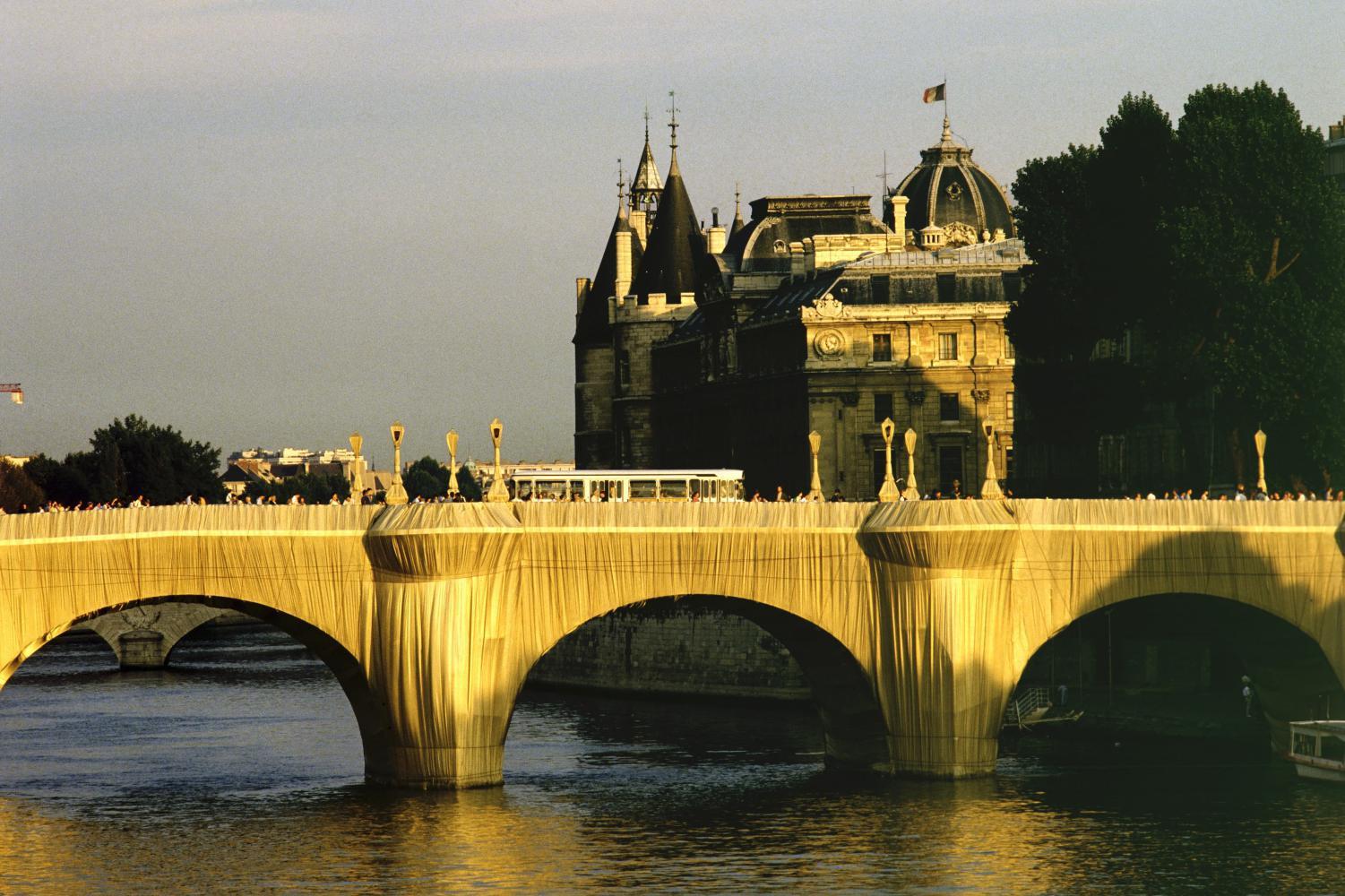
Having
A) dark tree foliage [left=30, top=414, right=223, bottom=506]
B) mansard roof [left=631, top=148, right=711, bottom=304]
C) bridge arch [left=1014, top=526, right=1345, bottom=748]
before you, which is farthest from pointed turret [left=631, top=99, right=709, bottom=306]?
bridge arch [left=1014, top=526, right=1345, bottom=748]

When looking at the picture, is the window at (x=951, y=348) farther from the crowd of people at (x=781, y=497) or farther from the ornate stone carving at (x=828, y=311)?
the crowd of people at (x=781, y=497)

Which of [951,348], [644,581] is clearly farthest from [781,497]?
[951,348]

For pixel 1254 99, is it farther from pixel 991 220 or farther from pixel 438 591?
pixel 991 220

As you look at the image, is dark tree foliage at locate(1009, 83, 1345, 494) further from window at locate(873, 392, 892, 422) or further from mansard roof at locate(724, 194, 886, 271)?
mansard roof at locate(724, 194, 886, 271)

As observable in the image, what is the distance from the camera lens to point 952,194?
166m

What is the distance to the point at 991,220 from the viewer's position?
165 metres

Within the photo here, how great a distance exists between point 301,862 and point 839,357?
69.5 meters

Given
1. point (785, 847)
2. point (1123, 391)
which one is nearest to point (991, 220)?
point (1123, 391)

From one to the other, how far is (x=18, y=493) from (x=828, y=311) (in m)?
67.5

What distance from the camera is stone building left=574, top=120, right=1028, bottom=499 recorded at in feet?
452

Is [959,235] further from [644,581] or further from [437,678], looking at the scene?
[437,678]

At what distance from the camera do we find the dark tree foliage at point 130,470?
181000mm

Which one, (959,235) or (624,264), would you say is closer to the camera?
(959,235)

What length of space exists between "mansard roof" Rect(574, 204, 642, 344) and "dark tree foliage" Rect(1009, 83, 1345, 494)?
205ft
